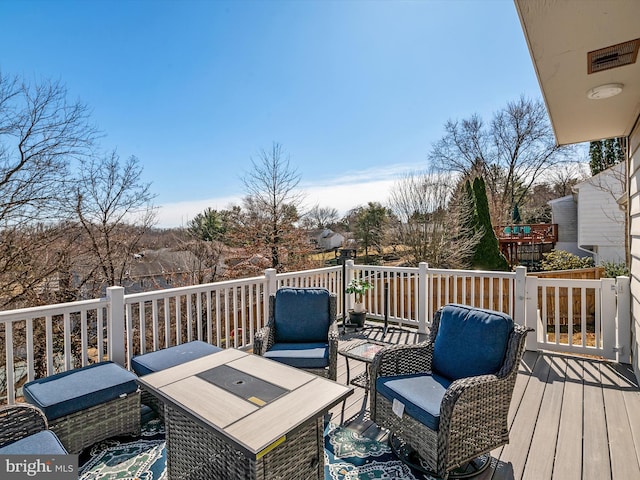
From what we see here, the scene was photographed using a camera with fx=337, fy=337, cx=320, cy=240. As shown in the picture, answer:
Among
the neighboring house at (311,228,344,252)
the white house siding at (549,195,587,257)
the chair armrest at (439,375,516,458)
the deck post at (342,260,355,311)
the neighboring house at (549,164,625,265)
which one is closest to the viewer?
the chair armrest at (439,375,516,458)

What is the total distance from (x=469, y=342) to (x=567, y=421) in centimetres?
123

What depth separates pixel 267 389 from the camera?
6.35ft

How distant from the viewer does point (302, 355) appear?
3.15 meters

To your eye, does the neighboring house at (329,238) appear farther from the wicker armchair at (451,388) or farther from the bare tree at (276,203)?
the wicker armchair at (451,388)

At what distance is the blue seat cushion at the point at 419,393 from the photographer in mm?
2080

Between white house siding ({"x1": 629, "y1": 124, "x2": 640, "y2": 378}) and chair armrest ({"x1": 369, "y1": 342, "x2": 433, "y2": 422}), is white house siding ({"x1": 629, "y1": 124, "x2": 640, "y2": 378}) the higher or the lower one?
the higher one

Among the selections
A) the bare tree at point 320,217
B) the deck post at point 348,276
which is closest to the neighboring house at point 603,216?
the bare tree at point 320,217

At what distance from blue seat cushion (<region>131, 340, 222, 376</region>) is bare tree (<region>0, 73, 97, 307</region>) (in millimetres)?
4725

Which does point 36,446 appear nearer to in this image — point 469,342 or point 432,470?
point 432,470

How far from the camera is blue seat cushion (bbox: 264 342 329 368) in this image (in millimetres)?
3090

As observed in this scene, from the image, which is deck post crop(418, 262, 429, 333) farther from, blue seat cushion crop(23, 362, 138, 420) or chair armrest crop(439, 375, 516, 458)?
blue seat cushion crop(23, 362, 138, 420)

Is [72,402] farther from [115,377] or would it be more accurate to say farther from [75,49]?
[75,49]

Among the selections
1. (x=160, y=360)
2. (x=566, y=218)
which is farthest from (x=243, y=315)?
(x=566, y=218)

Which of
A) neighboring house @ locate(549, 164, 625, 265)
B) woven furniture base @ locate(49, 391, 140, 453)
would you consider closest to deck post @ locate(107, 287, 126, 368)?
woven furniture base @ locate(49, 391, 140, 453)
